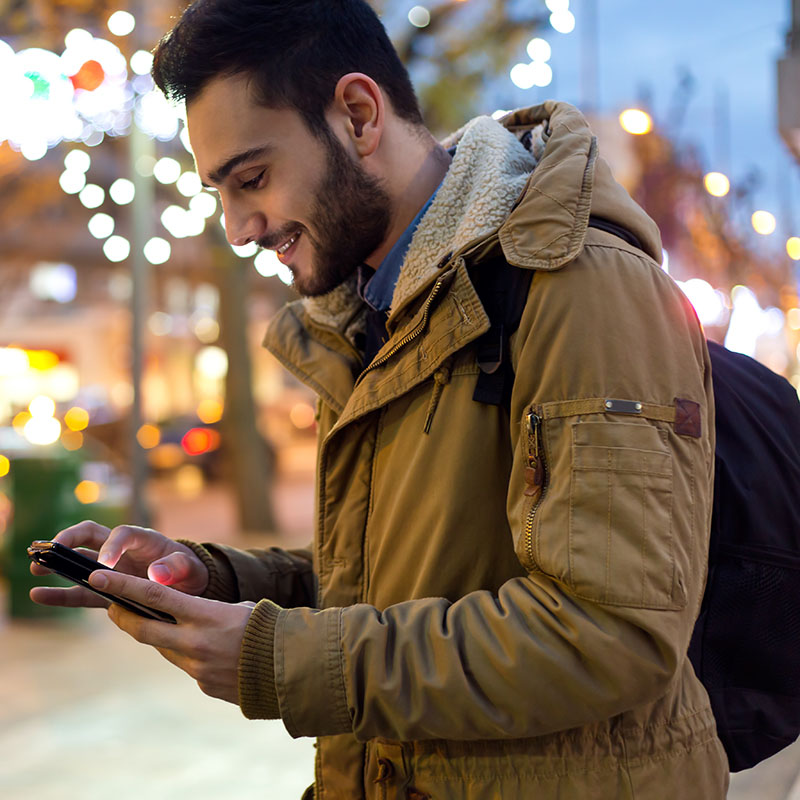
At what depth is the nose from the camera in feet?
6.18

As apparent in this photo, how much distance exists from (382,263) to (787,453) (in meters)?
0.85

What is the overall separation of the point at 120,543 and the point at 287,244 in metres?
0.67

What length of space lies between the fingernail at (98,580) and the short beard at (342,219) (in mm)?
706

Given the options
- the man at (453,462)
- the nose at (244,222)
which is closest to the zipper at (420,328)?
the man at (453,462)

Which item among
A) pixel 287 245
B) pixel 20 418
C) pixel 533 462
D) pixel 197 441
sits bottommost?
pixel 197 441

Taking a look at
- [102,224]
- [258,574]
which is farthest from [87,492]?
A: [258,574]

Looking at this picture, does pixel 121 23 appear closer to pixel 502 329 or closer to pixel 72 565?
pixel 72 565

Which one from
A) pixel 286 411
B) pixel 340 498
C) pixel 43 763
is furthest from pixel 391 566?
pixel 286 411

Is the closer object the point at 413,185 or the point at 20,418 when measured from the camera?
the point at 413,185

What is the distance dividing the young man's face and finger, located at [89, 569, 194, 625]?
690 millimetres

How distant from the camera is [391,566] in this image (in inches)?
66.1

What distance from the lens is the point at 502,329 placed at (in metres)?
1.57

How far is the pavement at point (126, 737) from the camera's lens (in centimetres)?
468

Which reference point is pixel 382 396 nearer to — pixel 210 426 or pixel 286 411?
pixel 210 426
